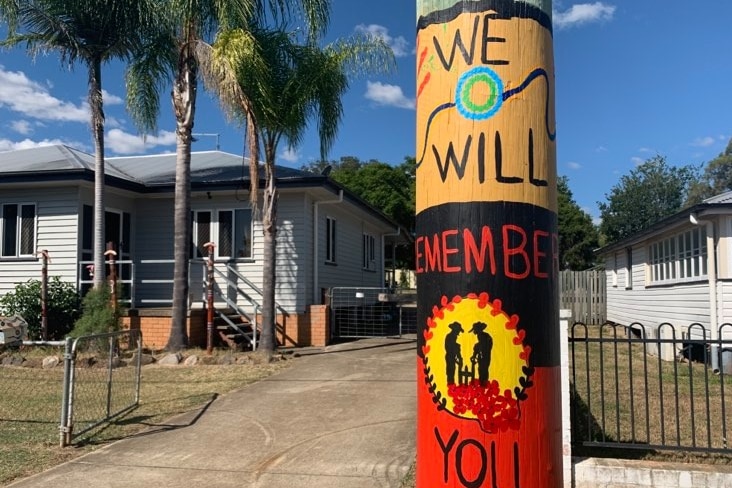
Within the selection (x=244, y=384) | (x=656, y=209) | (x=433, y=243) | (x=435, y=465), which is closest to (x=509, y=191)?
(x=433, y=243)

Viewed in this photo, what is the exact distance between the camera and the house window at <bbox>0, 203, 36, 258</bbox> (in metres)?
15.4

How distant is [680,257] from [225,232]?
11.3 metres

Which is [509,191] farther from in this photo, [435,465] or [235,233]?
[235,233]

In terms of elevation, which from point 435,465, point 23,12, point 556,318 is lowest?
point 435,465

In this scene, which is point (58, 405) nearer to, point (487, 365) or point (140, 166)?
point (487, 365)

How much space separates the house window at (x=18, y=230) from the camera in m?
15.4

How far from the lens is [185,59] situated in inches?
504

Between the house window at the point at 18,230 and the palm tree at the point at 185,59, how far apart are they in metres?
4.64

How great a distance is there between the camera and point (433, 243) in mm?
2367

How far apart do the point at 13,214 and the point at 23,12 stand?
4856 millimetres

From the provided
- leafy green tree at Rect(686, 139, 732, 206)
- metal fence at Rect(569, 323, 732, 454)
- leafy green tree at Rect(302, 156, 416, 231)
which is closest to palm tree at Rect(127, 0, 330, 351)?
metal fence at Rect(569, 323, 732, 454)

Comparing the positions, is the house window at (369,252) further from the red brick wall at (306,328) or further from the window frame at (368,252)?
the red brick wall at (306,328)

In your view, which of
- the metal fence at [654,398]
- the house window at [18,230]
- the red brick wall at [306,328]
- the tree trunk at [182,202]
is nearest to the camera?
the metal fence at [654,398]

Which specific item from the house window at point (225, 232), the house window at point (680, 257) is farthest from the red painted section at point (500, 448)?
the house window at point (225, 232)
